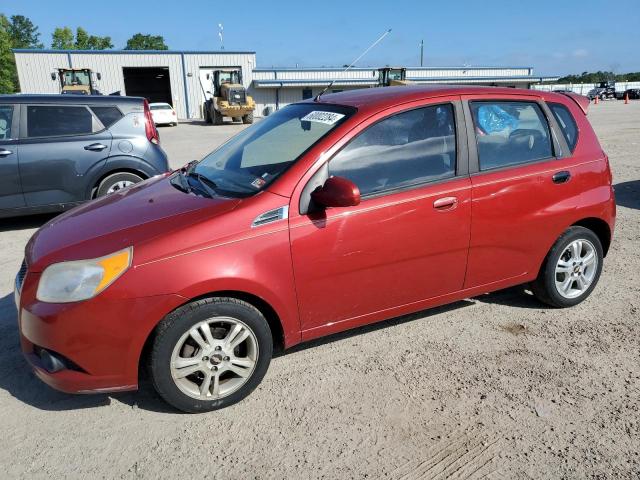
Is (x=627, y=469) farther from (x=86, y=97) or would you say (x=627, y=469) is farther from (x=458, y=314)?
(x=86, y=97)

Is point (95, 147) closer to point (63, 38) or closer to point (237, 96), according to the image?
point (237, 96)

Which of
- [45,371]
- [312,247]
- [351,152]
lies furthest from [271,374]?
[351,152]

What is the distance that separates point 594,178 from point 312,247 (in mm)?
2446

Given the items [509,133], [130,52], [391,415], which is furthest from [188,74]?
[391,415]

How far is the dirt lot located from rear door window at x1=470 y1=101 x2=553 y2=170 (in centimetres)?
125

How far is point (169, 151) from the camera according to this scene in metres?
16.3

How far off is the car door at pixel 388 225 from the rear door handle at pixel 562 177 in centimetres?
79

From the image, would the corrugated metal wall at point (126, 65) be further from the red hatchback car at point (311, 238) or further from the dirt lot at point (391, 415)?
the dirt lot at point (391, 415)

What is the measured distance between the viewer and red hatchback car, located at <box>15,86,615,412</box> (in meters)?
2.57

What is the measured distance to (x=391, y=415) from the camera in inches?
109

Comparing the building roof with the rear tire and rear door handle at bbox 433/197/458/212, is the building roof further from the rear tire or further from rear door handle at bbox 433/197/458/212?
rear door handle at bbox 433/197/458/212

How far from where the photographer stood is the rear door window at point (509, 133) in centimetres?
347

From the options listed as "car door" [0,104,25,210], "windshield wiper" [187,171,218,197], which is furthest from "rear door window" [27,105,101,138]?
"windshield wiper" [187,171,218,197]

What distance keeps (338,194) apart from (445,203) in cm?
86
